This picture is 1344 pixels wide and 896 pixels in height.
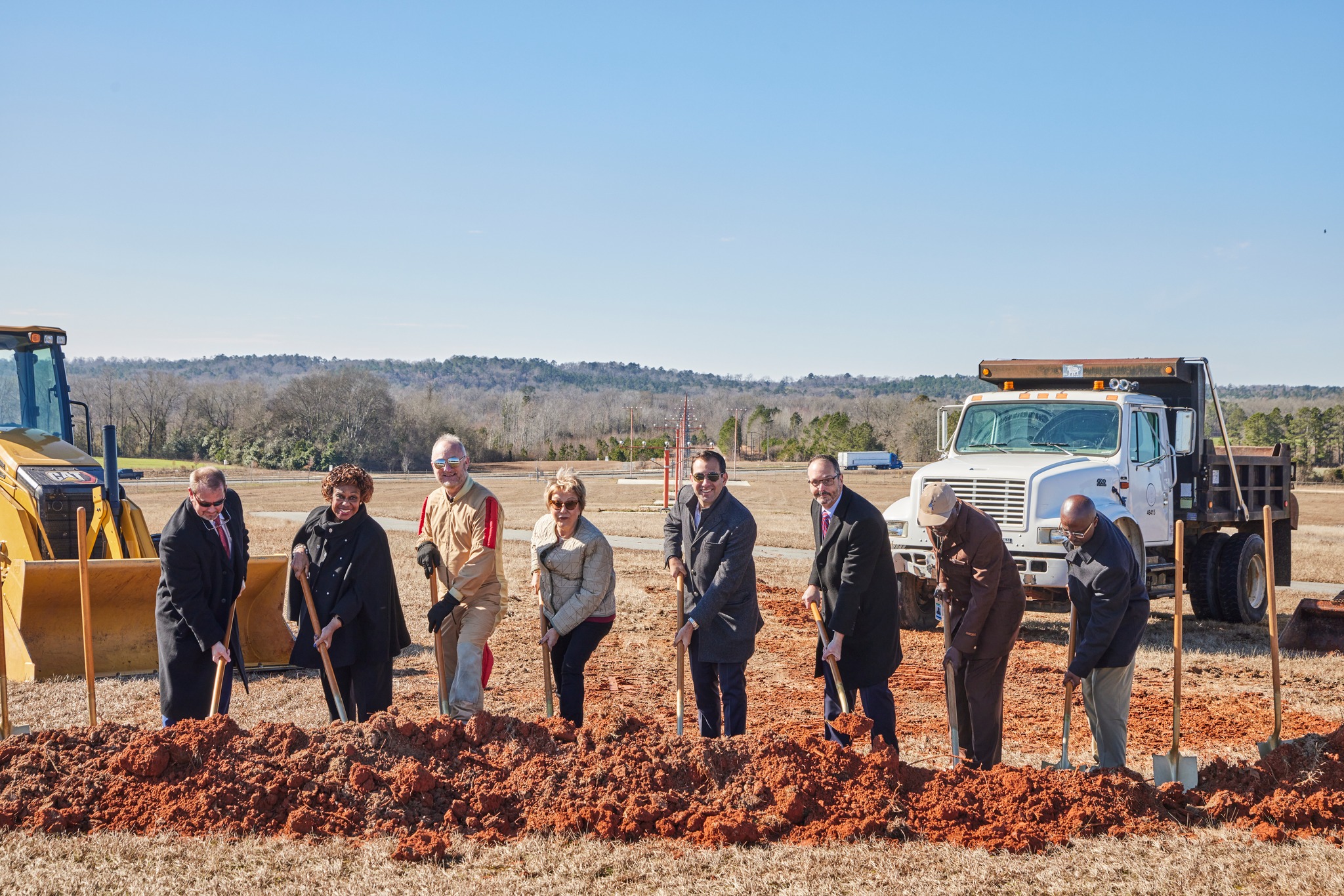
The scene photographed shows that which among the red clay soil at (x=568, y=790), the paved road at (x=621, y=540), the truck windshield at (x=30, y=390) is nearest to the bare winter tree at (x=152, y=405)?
the paved road at (x=621, y=540)

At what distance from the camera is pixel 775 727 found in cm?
728

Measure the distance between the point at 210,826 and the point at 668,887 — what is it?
7.43 ft

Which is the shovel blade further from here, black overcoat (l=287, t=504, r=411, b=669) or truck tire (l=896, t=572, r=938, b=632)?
truck tire (l=896, t=572, r=938, b=632)

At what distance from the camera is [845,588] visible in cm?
583

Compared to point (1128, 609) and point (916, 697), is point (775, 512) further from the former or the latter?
point (1128, 609)

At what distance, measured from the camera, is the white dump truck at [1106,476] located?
10.3m

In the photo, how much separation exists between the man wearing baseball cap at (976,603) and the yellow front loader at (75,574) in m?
5.71

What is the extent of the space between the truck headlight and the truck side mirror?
2176mm

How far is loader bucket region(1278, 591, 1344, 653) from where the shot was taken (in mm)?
10836

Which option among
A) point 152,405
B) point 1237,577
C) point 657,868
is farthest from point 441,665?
point 152,405

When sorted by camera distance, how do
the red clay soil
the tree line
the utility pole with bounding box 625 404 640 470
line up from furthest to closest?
the tree line < the utility pole with bounding box 625 404 640 470 < the red clay soil

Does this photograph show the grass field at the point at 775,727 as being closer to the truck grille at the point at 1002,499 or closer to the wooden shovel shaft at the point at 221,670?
the wooden shovel shaft at the point at 221,670

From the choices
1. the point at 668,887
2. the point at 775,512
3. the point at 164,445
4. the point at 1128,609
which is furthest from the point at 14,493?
the point at 164,445

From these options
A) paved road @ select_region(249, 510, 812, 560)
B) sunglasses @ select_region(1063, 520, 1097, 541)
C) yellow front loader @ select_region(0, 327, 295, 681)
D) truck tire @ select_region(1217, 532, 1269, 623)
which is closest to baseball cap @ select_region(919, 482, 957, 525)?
sunglasses @ select_region(1063, 520, 1097, 541)
